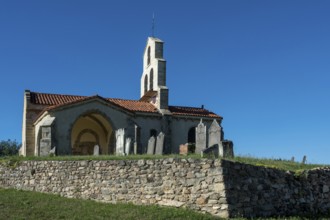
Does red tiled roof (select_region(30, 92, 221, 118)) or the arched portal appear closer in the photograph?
red tiled roof (select_region(30, 92, 221, 118))

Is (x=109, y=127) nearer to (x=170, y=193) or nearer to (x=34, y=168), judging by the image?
(x=34, y=168)

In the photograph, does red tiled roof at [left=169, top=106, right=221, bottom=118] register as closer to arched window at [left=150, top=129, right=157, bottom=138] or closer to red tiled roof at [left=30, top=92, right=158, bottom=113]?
red tiled roof at [left=30, top=92, right=158, bottom=113]

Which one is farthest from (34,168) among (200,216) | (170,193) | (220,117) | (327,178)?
(220,117)

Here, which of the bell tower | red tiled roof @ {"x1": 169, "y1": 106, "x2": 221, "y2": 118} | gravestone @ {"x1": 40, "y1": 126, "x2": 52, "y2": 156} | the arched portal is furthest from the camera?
red tiled roof @ {"x1": 169, "y1": 106, "x2": 221, "y2": 118}

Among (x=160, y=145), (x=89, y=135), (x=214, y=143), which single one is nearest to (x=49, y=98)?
(x=89, y=135)

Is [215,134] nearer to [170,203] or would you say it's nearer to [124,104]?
[170,203]

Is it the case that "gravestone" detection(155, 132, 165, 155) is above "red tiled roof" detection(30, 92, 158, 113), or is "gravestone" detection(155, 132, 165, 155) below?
below

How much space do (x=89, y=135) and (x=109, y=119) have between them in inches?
169

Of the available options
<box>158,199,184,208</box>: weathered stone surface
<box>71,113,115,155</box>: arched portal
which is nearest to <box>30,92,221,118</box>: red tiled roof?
<box>71,113,115,155</box>: arched portal

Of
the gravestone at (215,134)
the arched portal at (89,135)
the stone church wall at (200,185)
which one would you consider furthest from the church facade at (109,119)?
the stone church wall at (200,185)

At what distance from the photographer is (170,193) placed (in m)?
16.7

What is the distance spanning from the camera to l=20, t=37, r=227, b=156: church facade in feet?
101

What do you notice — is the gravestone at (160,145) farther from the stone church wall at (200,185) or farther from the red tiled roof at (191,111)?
the red tiled roof at (191,111)

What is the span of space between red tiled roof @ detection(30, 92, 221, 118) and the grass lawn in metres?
13.5
